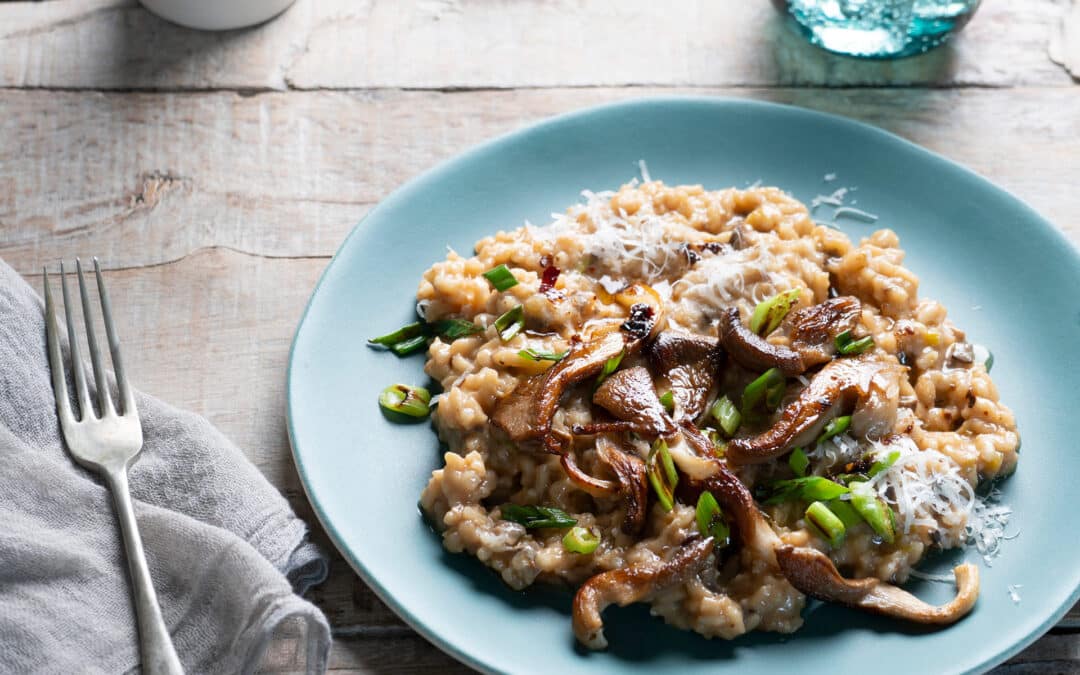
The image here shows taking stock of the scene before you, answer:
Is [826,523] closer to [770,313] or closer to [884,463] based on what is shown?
[884,463]

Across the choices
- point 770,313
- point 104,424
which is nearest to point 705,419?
point 770,313

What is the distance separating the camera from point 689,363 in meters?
3.51

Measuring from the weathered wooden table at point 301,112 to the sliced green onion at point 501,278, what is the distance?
0.91m

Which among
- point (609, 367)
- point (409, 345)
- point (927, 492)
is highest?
point (609, 367)

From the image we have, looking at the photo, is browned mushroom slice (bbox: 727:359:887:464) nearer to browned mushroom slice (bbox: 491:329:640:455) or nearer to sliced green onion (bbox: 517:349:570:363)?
browned mushroom slice (bbox: 491:329:640:455)

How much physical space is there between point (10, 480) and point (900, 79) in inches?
157

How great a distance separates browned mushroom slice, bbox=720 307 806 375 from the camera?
3.43 metres

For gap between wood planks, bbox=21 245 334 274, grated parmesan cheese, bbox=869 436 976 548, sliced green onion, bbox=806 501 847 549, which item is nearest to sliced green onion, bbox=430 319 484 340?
gap between wood planks, bbox=21 245 334 274

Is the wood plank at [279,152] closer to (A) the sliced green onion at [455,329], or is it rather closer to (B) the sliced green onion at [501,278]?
(A) the sliced green onion at [455,329]

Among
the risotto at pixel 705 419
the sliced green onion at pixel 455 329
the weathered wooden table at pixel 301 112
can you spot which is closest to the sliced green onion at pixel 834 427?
the risotto at pixel 705 419

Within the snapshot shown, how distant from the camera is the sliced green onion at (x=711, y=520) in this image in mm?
3156

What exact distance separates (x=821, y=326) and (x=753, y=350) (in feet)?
0.92

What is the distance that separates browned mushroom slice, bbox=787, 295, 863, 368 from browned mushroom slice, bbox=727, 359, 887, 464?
60mm

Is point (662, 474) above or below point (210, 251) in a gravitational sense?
above
